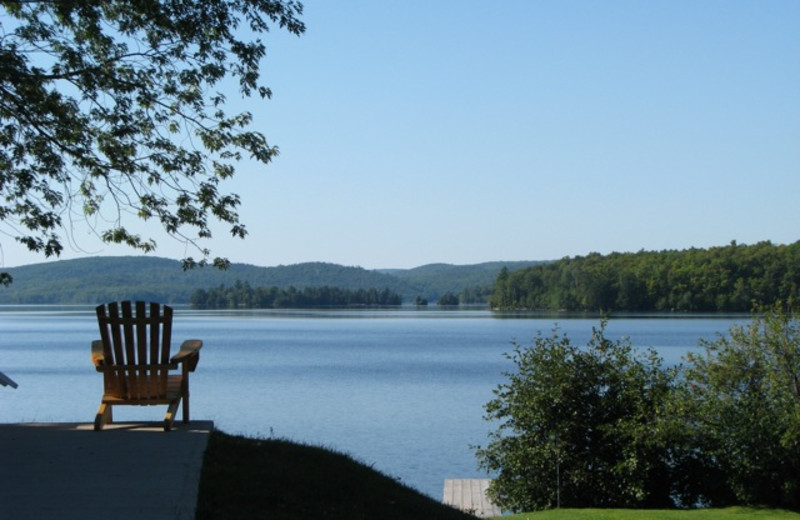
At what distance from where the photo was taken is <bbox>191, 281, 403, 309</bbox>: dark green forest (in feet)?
548

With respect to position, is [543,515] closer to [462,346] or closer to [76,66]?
[76,66]

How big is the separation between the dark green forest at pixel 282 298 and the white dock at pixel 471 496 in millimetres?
144418

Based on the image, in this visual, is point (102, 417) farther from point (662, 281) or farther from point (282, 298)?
point (282, 298)

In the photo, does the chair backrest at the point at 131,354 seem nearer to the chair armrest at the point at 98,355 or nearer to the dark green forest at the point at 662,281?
the chair armrest at the point at 98,355

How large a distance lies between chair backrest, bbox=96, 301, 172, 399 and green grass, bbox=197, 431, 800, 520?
32.1 inches

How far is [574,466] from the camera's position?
16.2 m

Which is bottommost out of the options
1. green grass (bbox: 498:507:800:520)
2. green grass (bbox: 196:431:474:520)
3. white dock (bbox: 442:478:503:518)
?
white dock (bbox: 442:478:503:518)

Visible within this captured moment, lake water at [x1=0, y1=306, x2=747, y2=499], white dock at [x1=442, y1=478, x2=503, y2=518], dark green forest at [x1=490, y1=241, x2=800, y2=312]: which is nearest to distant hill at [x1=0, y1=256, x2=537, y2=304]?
dark green forest at [x1=490, y1=241, x2=800, y2=312]

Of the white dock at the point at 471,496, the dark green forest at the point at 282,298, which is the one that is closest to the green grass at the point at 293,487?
the white dock at the point at 471,496

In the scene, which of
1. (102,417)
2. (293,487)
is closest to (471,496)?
(102,417)

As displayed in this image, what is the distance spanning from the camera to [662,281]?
427 ft

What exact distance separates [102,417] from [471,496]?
10110mm

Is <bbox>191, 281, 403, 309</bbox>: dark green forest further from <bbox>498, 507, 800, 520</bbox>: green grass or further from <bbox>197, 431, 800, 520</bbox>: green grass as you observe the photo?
<bbox>197, 431, 800, 520</bbox>: green grass

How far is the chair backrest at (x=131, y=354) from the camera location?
27.3 ft
